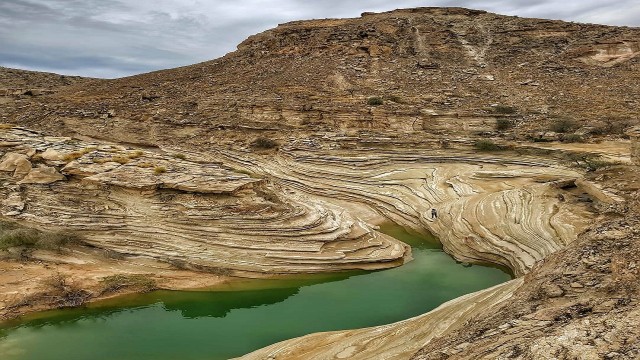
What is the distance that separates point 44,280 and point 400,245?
12474mm

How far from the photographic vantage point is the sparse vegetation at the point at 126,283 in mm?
15609

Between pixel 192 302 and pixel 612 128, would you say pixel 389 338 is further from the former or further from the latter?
pixel 612 128

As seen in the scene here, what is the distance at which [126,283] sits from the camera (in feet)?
52.0

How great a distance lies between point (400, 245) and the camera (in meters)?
18.2

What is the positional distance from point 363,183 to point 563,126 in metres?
11.9

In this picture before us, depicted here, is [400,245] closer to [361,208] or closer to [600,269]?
[361,208]

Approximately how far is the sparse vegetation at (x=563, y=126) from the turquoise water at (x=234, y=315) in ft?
42.5

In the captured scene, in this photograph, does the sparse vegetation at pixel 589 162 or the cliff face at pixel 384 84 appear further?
the cliff face at pixel 384 84

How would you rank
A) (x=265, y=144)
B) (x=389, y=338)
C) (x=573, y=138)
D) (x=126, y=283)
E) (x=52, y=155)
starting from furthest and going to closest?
(x=265, y=144) → (x=573, y=138) → (x=52, y=155) → (x=126, y=283) → (x=389, y=338)

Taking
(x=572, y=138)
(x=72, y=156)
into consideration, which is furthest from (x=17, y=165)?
(x=572, y=138)

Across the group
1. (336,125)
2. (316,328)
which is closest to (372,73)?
(336,125)

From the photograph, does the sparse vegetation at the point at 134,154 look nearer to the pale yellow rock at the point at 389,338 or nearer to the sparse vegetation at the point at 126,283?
the sparse vegetation at the point at 126,283

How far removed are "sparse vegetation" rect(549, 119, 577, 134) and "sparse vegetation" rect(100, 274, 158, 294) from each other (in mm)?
21733

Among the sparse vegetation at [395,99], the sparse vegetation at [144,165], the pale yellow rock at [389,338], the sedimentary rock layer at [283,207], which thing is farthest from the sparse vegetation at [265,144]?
the pale yellow rock at [389,338]
